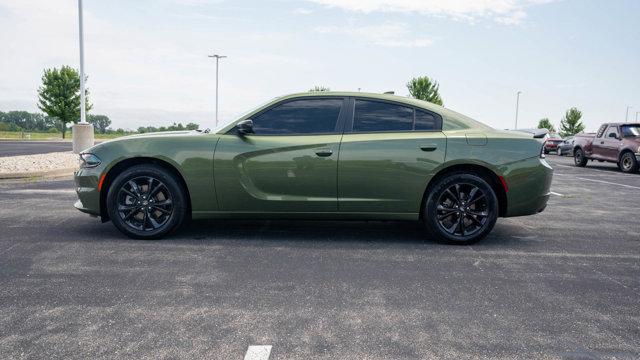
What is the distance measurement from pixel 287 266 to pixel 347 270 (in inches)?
20.6

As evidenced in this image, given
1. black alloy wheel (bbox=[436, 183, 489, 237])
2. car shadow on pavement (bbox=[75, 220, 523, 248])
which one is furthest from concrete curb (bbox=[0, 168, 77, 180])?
black alloy wheel (bbox=[436, 183, 489, 237])

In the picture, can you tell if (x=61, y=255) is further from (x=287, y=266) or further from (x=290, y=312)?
(x=290, y=312)

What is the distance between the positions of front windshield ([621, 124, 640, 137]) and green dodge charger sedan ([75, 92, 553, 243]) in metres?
15.2

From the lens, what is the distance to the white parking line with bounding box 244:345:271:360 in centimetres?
265

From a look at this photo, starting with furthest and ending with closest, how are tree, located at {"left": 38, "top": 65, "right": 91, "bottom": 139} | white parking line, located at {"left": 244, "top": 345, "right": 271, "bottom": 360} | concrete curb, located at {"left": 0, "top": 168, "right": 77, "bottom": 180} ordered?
tree, located at {"left": 38, "top": 65, "right": 91, "bottom": 139} → concrete curb, located at {"left": 0, "top": 168, "right": 77, "bottom": 180} → white parking line, located at {"left": 244, "top": 345, "right": 271, "bottom": 360}

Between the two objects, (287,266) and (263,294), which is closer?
(263,294)

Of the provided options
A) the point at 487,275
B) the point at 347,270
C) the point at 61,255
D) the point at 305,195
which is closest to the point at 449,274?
the point at 487,275

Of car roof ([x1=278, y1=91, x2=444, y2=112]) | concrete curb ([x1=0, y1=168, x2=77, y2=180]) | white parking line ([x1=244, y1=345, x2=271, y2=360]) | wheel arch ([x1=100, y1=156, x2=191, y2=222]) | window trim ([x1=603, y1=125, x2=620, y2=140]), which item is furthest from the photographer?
window trim ([x1=603, y1=125, x2=620, y2=140])

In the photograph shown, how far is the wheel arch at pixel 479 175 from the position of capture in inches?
210

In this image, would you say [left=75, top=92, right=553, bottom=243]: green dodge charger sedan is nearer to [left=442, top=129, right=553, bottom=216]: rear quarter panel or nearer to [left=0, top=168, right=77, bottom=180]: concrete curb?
[left=442, top=129, right=553, bottom=216]: rear quarter panel

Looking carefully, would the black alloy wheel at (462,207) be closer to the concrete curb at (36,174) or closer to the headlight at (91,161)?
the headlight at (91,161)

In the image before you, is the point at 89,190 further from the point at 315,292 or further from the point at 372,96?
the point at 372,96

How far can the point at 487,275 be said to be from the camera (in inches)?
167

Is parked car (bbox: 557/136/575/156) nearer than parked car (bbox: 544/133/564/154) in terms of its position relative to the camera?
Yes
